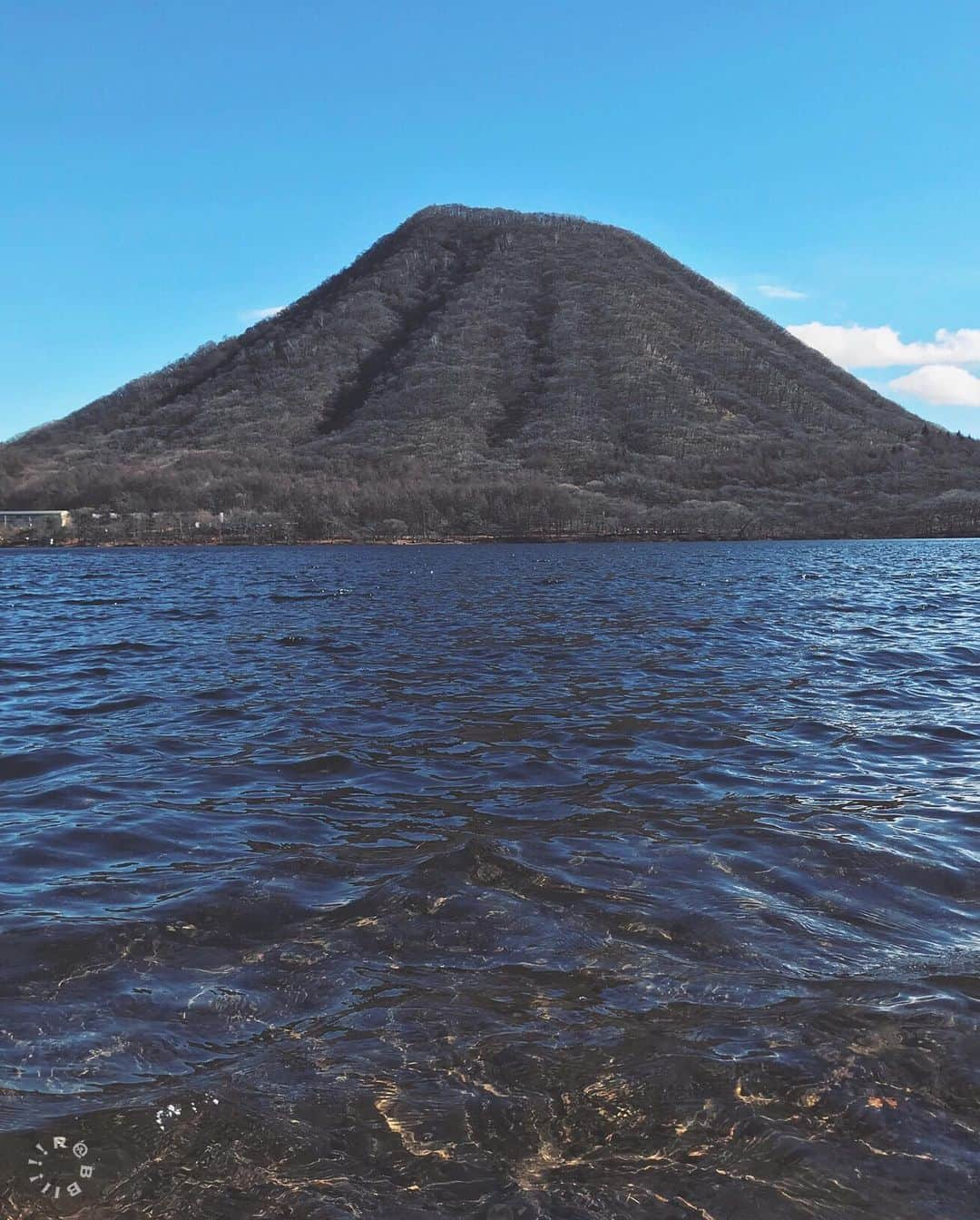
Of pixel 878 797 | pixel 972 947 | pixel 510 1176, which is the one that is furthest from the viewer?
pixel 878 797

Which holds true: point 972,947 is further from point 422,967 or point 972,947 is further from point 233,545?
point 233,545

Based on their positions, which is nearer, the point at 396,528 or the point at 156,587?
the point at 156,587

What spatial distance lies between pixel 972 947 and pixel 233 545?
19730 centimetres

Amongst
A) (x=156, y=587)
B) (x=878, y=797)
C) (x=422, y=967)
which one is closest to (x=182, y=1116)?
(x=422, y=967)

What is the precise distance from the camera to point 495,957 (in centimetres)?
638

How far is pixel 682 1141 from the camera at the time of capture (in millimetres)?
4391
